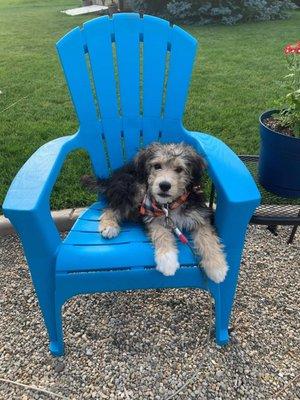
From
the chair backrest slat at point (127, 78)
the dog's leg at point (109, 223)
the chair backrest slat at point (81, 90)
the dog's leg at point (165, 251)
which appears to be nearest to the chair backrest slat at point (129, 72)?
the chair backrest slat at point (127, 78)

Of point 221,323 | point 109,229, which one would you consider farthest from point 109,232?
point 221,323

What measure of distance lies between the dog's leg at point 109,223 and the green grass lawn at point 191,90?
1.03 meters

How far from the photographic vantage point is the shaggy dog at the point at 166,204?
6.85 feet

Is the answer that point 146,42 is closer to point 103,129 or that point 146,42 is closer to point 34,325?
point 103,129

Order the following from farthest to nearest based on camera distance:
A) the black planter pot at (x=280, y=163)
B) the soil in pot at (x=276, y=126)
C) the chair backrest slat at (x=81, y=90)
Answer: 1. the chair backrest slat at (x=81, y=90)
2. the soil in pot at (x=276, y=126)
3. the black planter pot at (x=280, y=163)

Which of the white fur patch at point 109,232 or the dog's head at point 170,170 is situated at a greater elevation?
the dog's head at point 170,170

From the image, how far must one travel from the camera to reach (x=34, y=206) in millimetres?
1876

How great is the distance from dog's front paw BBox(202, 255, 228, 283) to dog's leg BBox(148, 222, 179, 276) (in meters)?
0.15

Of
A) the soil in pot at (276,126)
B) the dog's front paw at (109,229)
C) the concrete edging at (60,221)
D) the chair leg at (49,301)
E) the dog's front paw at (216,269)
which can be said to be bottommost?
the concrete edging at (60,221)

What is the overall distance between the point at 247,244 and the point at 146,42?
1.62 meters

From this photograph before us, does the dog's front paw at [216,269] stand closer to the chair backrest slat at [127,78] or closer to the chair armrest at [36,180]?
the chair armrest at [36,180]

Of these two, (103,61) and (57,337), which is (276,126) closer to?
(103,61)

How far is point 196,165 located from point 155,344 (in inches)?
41.5

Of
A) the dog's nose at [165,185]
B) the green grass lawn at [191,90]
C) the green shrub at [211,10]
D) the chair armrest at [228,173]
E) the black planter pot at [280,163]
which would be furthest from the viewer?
the green shrub at [211,10]
